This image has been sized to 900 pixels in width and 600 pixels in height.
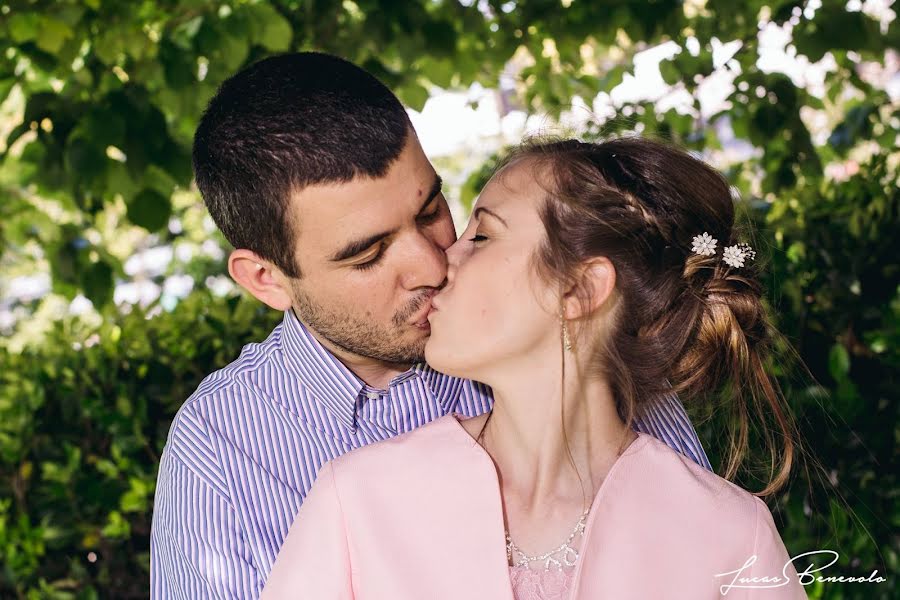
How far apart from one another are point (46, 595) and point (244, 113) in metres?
2.14

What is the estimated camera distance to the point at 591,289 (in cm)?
193

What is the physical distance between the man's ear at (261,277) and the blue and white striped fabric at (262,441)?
0.13 meters

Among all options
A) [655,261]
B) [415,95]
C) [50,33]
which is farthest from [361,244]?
[415,95]

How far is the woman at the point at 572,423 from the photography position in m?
1.74

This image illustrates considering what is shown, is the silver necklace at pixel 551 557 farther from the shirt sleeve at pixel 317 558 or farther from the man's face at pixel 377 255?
the man's face at pixel 377 255

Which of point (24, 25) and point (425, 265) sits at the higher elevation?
point (24, 25)

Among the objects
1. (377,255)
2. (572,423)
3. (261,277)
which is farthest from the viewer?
(261,277)

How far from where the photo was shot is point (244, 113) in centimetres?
226

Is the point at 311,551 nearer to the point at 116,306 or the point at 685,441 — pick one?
the point at 685,441

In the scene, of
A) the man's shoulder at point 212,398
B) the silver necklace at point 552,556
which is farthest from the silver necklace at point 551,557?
the man's shoulder at point 212,398

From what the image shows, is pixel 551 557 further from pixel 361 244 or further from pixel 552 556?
pixel 361 244

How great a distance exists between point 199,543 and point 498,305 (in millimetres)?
805

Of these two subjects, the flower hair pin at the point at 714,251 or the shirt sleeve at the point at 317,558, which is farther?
the flower hair pin at the point at 714,251

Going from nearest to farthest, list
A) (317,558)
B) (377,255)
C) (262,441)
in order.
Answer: (317,558), (262,441), (377,255)
